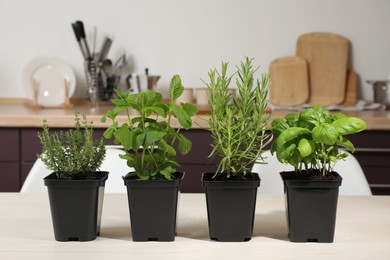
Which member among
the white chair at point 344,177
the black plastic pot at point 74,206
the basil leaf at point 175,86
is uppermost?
the basil leaf at point 175,86

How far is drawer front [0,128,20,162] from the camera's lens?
2.89m

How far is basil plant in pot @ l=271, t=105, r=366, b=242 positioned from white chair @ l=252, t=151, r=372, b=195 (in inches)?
25.5

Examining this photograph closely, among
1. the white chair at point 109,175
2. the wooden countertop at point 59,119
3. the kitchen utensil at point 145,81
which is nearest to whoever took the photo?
the white chair at point 109,175

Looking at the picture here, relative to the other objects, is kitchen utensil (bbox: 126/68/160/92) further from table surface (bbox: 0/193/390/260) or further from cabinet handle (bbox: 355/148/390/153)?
table surface (bbox: 0/193/390/260)

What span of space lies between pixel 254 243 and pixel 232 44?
2.45 metres

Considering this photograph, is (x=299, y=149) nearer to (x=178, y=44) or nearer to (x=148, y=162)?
(x=148, y=162)

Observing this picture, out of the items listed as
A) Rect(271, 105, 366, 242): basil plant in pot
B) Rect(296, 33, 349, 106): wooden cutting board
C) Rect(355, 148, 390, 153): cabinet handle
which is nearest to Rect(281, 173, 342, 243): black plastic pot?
Rect(271, 105, 366, 242): basil plant in pot

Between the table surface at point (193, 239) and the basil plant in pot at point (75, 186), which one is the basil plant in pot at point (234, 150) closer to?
the table surface at point (193, 239)

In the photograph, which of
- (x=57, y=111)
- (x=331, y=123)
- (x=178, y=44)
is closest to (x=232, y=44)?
(x=178, y=44)

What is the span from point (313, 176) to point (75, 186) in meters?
0.38

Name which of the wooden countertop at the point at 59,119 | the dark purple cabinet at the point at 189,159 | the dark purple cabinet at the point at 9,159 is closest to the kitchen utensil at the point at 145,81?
the wooden countertop at the point at 59,119

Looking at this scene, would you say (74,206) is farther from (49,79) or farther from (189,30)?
(189,30)

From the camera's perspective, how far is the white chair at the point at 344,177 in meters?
1.80

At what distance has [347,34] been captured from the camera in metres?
3.45
